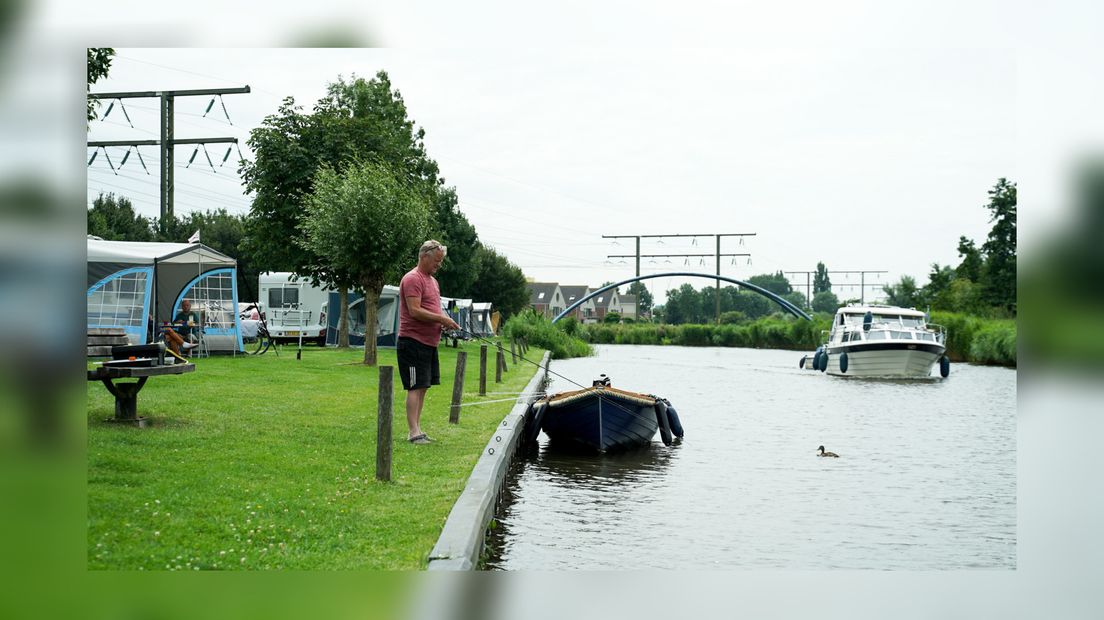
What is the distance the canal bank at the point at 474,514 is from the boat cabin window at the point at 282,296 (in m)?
22.0

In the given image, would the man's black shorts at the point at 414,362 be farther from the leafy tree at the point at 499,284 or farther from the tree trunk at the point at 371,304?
the leafy tree at the point at 499,284

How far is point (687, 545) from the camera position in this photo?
23.9 feet

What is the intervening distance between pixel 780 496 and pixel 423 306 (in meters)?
4.14

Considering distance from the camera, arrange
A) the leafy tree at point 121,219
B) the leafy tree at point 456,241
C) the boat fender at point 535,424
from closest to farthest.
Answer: the boat fender at point 535,424
the leafy tree at point 456,241
the leafy tree at point 121,219

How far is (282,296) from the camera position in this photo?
31.0m

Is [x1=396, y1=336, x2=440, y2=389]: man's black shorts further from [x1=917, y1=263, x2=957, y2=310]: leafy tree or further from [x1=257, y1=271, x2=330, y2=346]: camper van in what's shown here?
[x1=257, y1=271, x2=330, y2=346]: camper van

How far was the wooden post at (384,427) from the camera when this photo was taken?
7.36 m

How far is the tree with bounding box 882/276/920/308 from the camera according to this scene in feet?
90.3

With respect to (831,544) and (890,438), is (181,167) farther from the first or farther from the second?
(890,438)

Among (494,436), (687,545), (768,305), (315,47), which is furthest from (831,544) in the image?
(768,305)

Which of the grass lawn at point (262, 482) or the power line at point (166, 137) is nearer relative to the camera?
the grass lawn at point (262, 482)

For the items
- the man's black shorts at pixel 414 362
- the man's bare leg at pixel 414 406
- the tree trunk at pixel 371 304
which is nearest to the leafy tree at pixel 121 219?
the tree trunk at pixel 371 304

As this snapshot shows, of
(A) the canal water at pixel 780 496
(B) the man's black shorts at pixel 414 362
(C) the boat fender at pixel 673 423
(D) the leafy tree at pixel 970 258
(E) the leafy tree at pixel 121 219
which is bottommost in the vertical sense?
(A) the canal water at pixel 780 496

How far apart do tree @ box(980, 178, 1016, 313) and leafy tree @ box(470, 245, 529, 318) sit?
17612 mm
